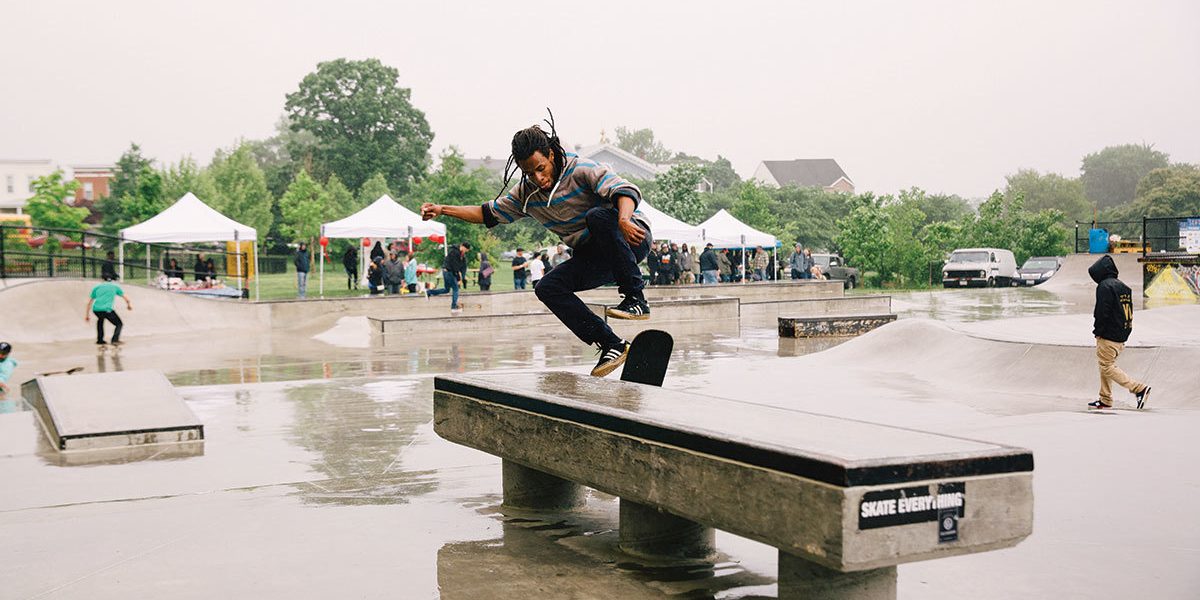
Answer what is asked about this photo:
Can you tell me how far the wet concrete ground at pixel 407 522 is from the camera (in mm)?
4285

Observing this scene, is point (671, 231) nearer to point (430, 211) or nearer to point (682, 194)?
point (430, 211)

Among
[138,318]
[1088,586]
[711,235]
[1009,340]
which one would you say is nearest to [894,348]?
[1009,340]

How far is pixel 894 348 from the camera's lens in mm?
14250

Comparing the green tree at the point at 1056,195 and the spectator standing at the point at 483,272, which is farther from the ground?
the green tree at the point at 1056,195

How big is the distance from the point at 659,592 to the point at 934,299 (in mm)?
31246

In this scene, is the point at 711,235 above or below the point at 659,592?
above

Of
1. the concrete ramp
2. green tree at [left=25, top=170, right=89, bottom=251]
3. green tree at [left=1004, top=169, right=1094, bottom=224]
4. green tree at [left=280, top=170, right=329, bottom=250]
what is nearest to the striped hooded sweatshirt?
the concrete ramp

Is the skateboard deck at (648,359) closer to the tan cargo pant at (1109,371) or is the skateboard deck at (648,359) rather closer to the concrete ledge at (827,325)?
the tan cargo pant at (1109,371)

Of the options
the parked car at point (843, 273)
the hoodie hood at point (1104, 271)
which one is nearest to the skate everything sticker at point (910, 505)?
the hoodie hood at point (1104, 271)

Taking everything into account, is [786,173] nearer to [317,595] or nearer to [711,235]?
[711,235]

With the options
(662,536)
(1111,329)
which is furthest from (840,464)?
(1111,329)

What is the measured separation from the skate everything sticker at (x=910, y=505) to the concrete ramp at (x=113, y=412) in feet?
21.9

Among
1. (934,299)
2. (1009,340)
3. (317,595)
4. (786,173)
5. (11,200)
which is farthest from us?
(786,173)

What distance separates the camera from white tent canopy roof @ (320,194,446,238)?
30328 mm
